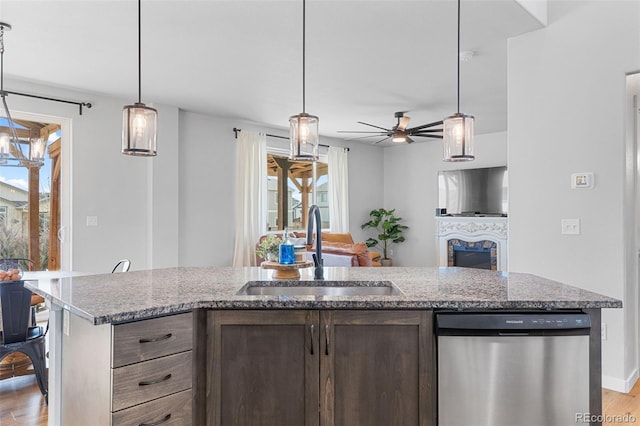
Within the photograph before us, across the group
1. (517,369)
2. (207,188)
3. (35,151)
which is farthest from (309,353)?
(207,188)

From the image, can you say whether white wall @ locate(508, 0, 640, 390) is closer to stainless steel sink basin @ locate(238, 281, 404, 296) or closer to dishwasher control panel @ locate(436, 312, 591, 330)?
dishwasher control panel @ locate(436, 312, 591, 330)

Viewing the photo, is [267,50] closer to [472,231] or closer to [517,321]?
[517,321]

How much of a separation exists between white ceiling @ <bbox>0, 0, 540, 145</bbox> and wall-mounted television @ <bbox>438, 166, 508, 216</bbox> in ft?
6.44

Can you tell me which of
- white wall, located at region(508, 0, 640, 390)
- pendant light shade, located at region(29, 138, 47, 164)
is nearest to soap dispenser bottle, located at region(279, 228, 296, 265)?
white wall, located at region(508, 0, 640, 390)

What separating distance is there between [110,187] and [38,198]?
0.73 metres

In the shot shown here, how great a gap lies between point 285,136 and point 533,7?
4.57 meters

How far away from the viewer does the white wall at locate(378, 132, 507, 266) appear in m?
8.05

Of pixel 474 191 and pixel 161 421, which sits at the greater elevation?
pixel 474 191

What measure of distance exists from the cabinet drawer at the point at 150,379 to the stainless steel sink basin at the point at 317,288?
54cm

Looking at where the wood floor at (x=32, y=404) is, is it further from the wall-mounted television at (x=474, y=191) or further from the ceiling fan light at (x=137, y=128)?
the wall-mounted television at (x=474, y=191)

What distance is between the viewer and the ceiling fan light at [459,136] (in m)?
2.15

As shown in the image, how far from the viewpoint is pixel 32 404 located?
2750 millimetres

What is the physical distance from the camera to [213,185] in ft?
20.1

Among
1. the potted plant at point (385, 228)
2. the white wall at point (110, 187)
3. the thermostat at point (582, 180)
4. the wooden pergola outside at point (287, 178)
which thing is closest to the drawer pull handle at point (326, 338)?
the thermostat at point (582, 180)
